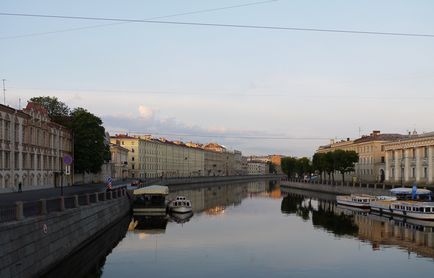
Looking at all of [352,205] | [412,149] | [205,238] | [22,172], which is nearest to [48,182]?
[22,172]

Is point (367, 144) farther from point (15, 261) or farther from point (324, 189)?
point (15, 261)

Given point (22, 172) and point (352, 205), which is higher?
point (22, 172)

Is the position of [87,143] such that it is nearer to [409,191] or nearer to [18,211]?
[409,191]

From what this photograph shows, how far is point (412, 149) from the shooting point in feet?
330

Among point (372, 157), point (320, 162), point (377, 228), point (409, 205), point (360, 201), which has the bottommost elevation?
point (377, 228)

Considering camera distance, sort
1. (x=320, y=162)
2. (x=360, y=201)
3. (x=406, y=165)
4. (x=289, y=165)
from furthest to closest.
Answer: (x=289, y=165)
(x=320, y=162)
(x=406, y=165)
(x=360, y=201)

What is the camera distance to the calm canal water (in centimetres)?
3109

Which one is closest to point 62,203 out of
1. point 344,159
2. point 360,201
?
point 360,201

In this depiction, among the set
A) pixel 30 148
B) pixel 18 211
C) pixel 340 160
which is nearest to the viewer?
pixel 18 211

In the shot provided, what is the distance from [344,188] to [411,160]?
13.7 m

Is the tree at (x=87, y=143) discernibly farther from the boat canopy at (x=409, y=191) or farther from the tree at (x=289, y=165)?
the tree at (x=289, y=165)

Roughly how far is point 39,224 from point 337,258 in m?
19.0

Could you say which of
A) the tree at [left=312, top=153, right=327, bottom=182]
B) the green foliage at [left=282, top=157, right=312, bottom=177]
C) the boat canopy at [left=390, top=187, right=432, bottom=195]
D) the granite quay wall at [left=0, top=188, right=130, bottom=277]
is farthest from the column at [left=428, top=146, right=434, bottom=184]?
the green foliage at [left=282, top=157, right=312, bottom=177]

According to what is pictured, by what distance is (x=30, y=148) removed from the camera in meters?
66.6
